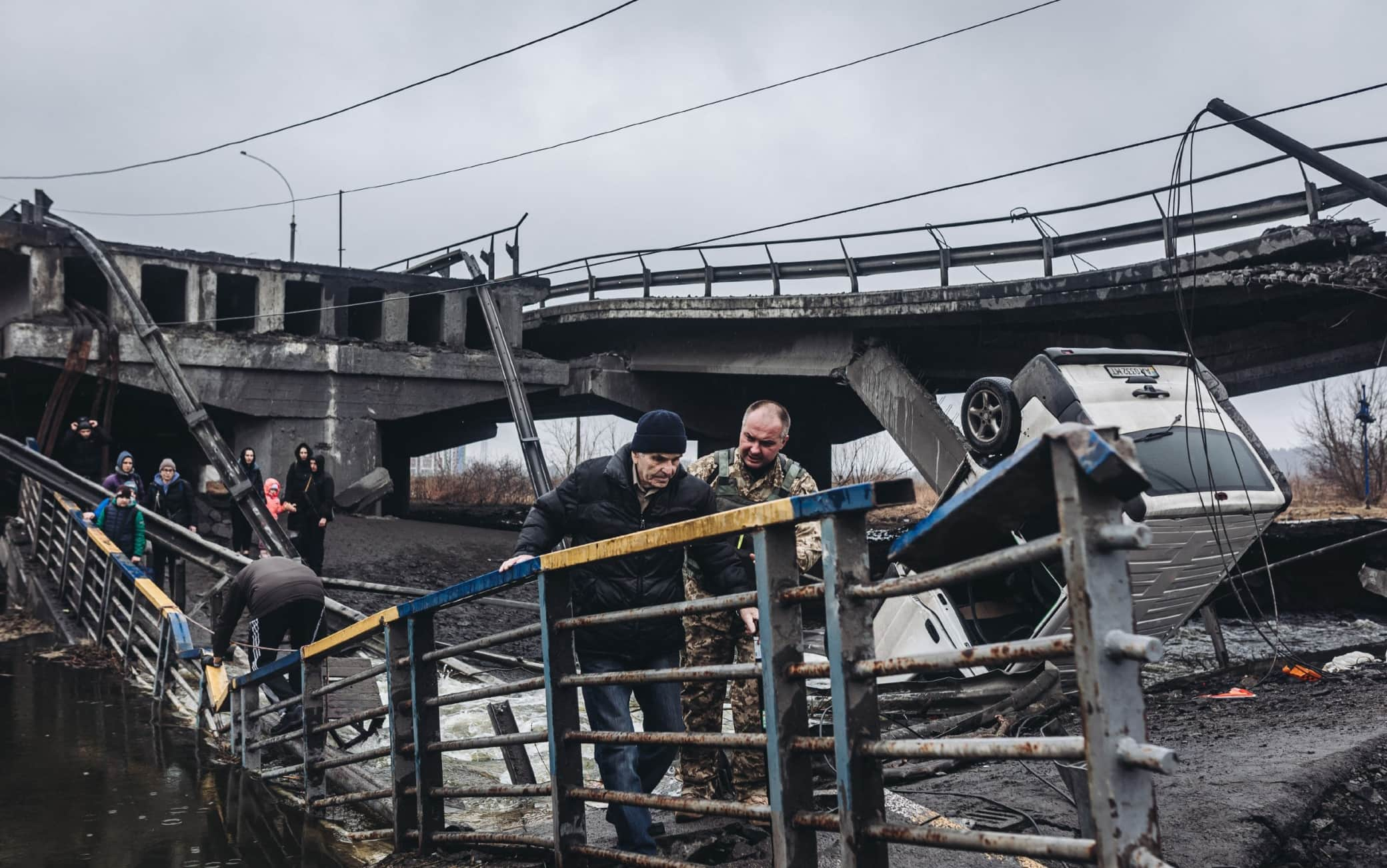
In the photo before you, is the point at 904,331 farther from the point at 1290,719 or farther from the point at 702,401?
the point at 1290,719

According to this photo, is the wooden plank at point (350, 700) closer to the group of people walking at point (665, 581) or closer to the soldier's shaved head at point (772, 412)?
the group of people walking at point (665, 581)

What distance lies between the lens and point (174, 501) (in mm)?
14422

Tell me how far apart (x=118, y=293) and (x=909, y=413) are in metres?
15.4

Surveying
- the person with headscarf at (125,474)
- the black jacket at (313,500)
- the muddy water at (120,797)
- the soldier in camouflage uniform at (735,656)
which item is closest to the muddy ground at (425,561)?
the black jacket at (313,500)

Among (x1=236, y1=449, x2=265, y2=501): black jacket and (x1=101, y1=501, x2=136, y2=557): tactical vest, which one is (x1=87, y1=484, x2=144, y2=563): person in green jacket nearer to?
(x1=101, y1=501, x2=136, y2=557): tactical vest

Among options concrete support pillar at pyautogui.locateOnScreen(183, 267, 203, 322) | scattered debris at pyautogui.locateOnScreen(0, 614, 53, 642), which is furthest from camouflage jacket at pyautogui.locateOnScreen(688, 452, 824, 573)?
concrete support pillar at pyautogui.locateOnScreen(183, 267, 203, 322)

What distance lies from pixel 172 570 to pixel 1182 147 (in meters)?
11.7

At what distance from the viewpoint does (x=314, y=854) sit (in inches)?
233

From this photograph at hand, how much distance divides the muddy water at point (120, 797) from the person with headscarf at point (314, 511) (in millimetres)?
5274

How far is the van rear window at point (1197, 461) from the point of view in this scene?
8789mm

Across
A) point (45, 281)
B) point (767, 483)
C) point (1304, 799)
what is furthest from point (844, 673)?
point (45, 281)

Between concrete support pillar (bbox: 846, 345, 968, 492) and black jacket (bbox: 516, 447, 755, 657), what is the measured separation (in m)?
14.6

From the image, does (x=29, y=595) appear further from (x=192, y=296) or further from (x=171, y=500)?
(x=192, y=296)

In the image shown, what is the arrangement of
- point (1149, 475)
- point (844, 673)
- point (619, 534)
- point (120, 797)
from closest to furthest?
point (844, 673) < point (619, 534) < point (120, 797) < point (1149, 475)
